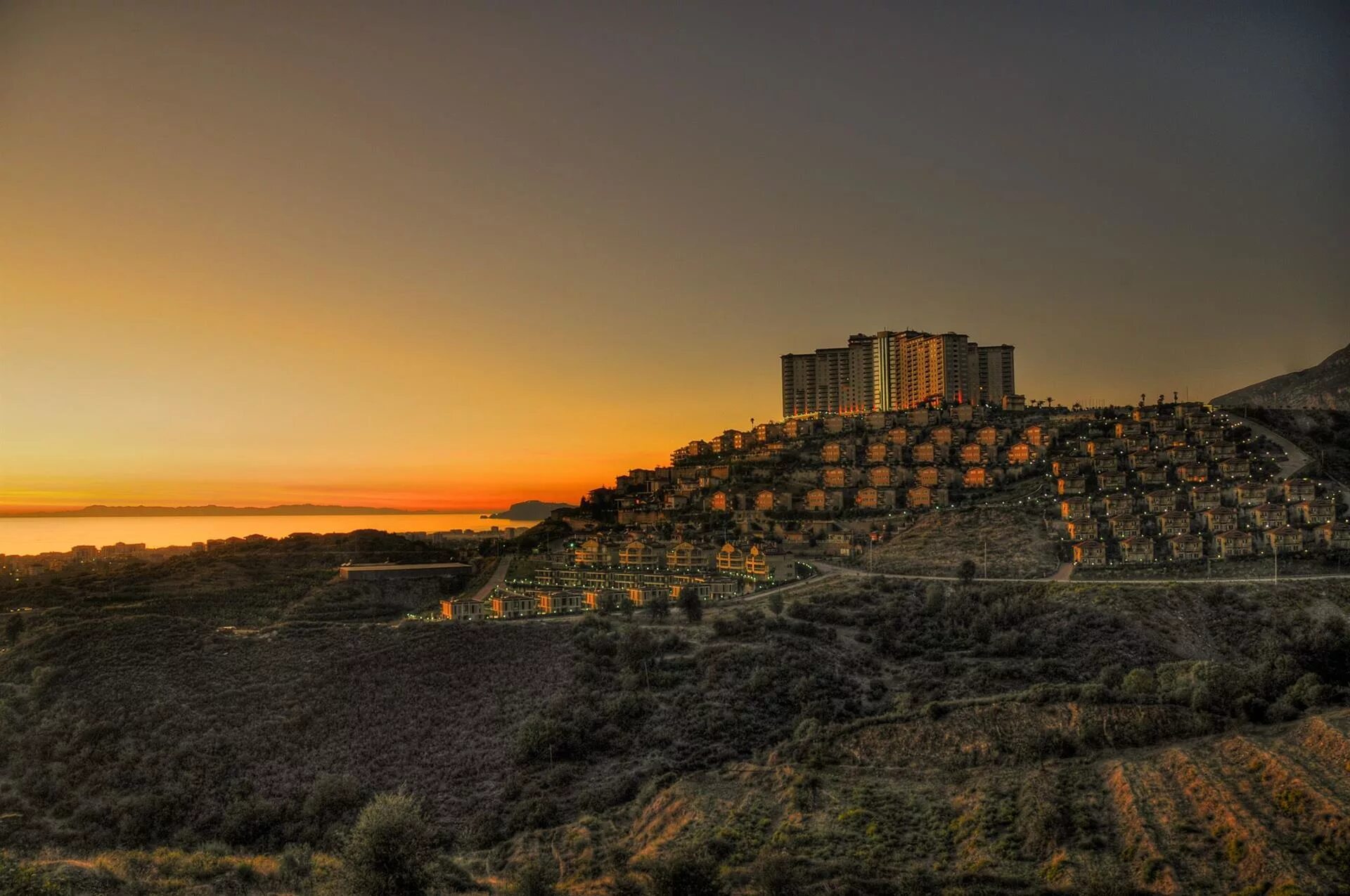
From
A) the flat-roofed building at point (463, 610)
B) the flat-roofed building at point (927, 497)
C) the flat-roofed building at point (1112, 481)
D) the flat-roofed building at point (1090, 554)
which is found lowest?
the flat-roofed building at point (463, 610)

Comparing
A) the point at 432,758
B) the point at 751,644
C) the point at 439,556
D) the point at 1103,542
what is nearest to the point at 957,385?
the point at 1103,542

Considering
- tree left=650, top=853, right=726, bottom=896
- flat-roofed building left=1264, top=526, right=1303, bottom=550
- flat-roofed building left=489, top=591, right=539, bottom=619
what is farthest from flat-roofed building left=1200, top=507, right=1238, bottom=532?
tree left=650, top=853, right=726, bottom=896

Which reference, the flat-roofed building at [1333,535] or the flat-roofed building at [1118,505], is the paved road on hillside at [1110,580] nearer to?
the flat-roofed building at [1333,535]

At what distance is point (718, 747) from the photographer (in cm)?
2598

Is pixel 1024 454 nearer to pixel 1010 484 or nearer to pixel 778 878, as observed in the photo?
pixel 1010 484

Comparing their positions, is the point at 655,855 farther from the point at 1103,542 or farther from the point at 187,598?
the point at 187,598

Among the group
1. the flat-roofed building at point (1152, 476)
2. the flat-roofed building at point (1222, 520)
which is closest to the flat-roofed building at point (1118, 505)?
the flat-roofed building at point (1222, 520)

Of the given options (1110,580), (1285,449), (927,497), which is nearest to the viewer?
(1110,580)

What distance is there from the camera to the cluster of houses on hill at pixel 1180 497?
46.7 m

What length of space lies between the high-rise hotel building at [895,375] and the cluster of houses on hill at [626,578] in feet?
147

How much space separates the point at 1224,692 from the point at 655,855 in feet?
57.1

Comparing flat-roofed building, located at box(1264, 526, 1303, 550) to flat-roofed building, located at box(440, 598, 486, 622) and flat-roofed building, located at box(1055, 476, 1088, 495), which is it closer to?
flat-roofed building, located at box(1055, 476, 1088, 495)

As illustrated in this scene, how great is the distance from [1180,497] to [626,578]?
3847cm

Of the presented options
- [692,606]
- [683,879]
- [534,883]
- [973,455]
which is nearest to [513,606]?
[692,606]
